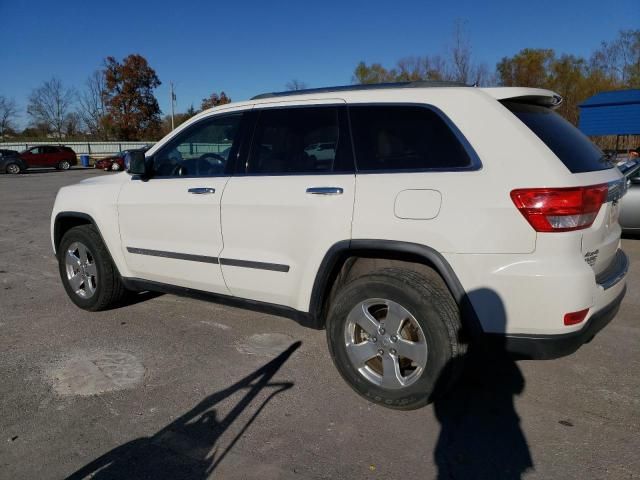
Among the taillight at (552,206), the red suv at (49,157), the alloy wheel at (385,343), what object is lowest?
the alloy wheel at (385,343)

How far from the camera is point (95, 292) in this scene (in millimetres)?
4812

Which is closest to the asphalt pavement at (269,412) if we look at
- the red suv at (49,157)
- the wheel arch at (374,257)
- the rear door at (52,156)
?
the wheel arch at (374,257)

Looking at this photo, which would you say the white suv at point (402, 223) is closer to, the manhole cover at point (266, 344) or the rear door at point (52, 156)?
the manhole cover at point (266, 344)

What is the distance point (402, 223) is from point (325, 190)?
1.88 feet

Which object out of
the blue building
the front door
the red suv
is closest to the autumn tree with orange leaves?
the red suv

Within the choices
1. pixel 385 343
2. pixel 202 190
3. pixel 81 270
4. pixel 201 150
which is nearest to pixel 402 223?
pixel 385 343

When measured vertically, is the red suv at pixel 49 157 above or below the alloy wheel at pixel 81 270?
above

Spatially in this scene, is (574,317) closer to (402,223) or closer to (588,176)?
(588,176)

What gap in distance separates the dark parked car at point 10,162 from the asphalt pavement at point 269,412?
31329 millimetres

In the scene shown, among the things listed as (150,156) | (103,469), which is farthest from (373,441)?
(150,156)

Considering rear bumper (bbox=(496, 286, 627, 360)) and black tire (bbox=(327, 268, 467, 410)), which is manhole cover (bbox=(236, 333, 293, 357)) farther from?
rear bumper (bbox=(496, 286, 627, 360))

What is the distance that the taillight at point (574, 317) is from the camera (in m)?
2.67

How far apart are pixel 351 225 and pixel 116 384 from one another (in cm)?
193

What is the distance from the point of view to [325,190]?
327 cm
